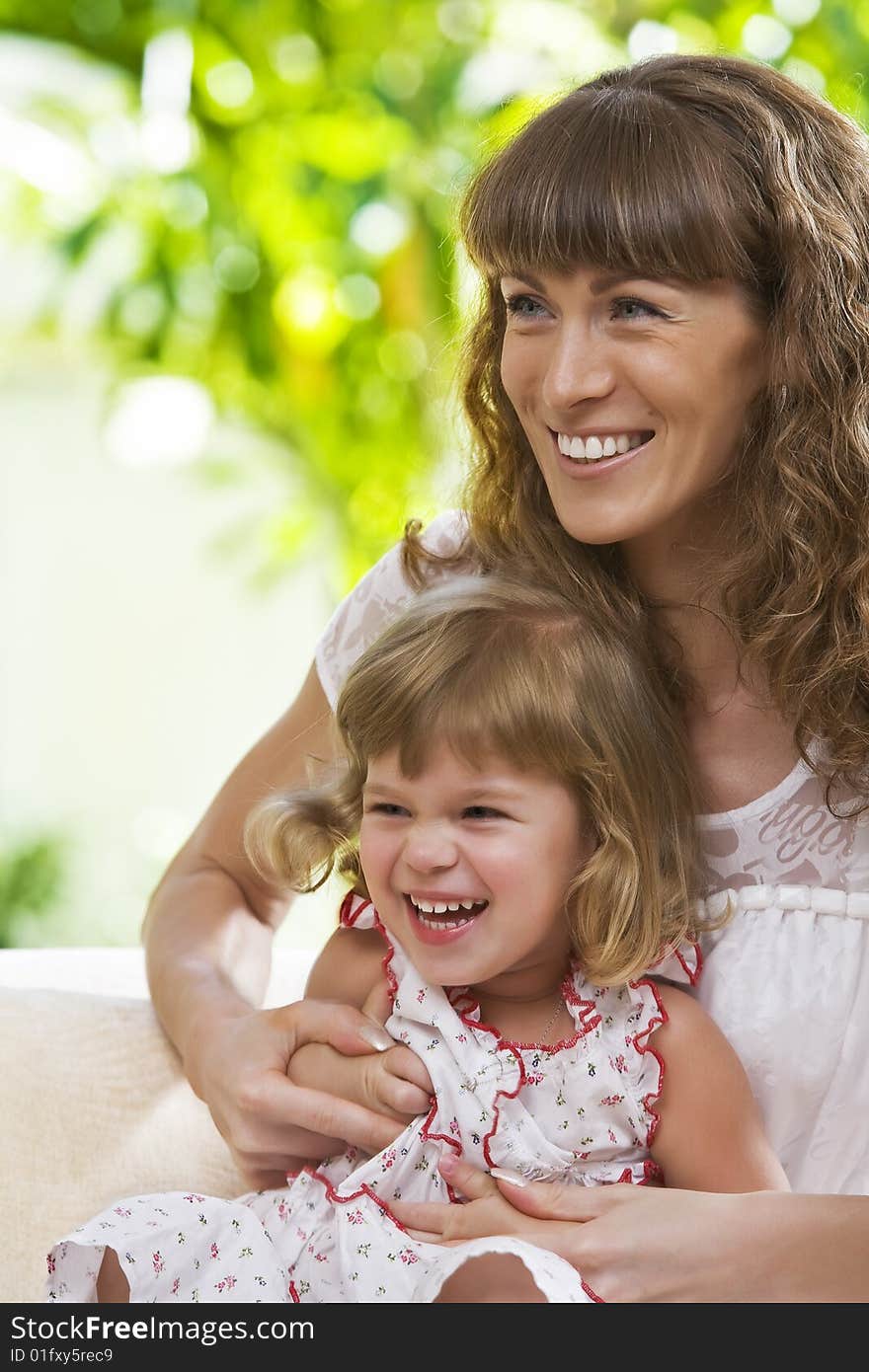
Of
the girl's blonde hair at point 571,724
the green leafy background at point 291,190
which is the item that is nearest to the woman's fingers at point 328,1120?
the girl's blonde hair at point 571,724

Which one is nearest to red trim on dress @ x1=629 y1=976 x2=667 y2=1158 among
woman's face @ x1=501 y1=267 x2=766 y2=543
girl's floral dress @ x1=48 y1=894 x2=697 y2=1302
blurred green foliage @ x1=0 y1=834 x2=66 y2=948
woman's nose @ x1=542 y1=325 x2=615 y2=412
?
girl's floral dress @ x1=48 y1=894 x2=697 y2=1302

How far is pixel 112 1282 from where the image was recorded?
132 centimetres

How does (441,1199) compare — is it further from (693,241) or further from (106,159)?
(106,159)

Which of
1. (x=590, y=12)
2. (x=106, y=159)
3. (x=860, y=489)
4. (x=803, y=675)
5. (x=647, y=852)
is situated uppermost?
(x=590, y=12)

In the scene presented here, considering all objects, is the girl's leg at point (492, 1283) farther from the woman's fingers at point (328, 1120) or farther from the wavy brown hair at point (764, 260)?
the wavy brown hair at point (764, 260)

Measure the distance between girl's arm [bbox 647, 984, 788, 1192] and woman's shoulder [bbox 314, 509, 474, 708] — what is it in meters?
0.54

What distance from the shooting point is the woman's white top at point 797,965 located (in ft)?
4.80

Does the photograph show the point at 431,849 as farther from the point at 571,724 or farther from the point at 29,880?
the point at 29,880

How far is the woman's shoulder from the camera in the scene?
68.4 inches

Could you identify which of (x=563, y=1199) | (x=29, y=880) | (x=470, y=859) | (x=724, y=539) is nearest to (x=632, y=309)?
(x=724, y=539)

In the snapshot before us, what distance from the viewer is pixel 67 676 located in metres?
4.34

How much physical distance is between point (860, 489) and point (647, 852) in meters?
0.38

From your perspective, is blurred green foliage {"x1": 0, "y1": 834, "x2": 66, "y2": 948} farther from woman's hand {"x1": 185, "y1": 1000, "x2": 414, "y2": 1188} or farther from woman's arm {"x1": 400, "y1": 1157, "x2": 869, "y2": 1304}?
woman's arm {"x1": 400, "y1": 1157, "x2": 869, "y2": 1304}
